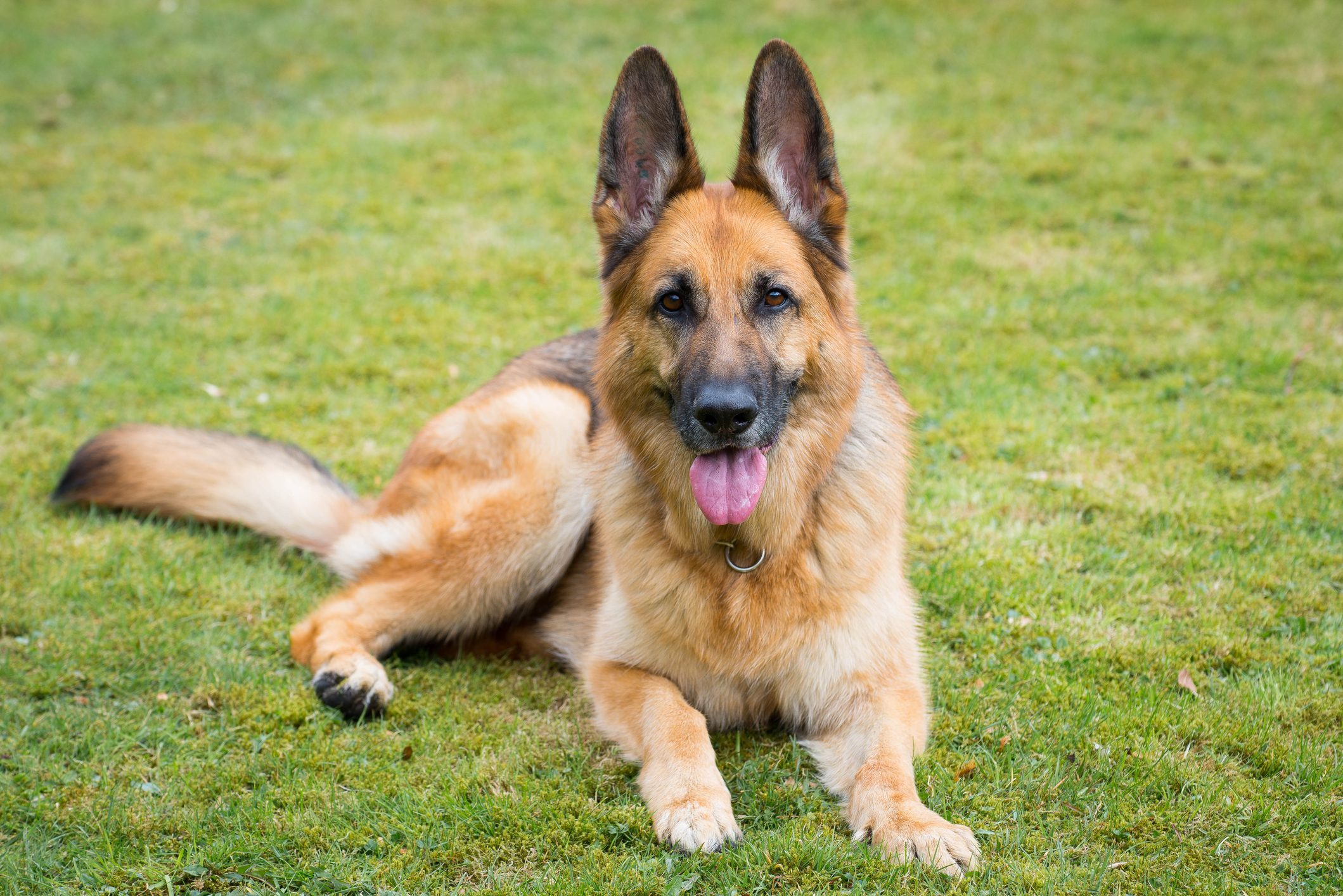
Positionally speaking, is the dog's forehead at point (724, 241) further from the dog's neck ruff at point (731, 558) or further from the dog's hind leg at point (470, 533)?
the dog's hind leg at point (470, 533)

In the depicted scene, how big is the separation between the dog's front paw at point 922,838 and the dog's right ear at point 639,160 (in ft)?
7.22

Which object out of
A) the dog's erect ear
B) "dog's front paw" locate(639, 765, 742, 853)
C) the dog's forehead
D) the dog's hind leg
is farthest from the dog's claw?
the dog's erect ear

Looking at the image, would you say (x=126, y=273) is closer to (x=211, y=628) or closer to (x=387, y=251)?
(x=387, y=251)

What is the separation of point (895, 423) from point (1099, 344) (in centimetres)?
405

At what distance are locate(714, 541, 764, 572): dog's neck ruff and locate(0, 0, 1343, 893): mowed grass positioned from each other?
699mm

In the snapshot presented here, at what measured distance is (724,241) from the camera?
3842mm

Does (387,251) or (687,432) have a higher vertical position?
(687,432)

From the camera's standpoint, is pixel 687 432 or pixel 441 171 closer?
pixel 687 432

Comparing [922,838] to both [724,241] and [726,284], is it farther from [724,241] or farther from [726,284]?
[724,241]

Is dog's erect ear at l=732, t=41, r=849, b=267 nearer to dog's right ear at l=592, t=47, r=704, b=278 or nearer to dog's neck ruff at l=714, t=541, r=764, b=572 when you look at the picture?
dog's right ear at l=592, t=47, r=704, b=278

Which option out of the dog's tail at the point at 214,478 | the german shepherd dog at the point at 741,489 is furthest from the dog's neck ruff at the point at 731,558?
the dog's tail at the point at 214,478

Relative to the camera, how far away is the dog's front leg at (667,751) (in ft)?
11.3

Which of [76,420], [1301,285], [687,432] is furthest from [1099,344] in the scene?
[76,420]

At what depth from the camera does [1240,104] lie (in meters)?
11.8
